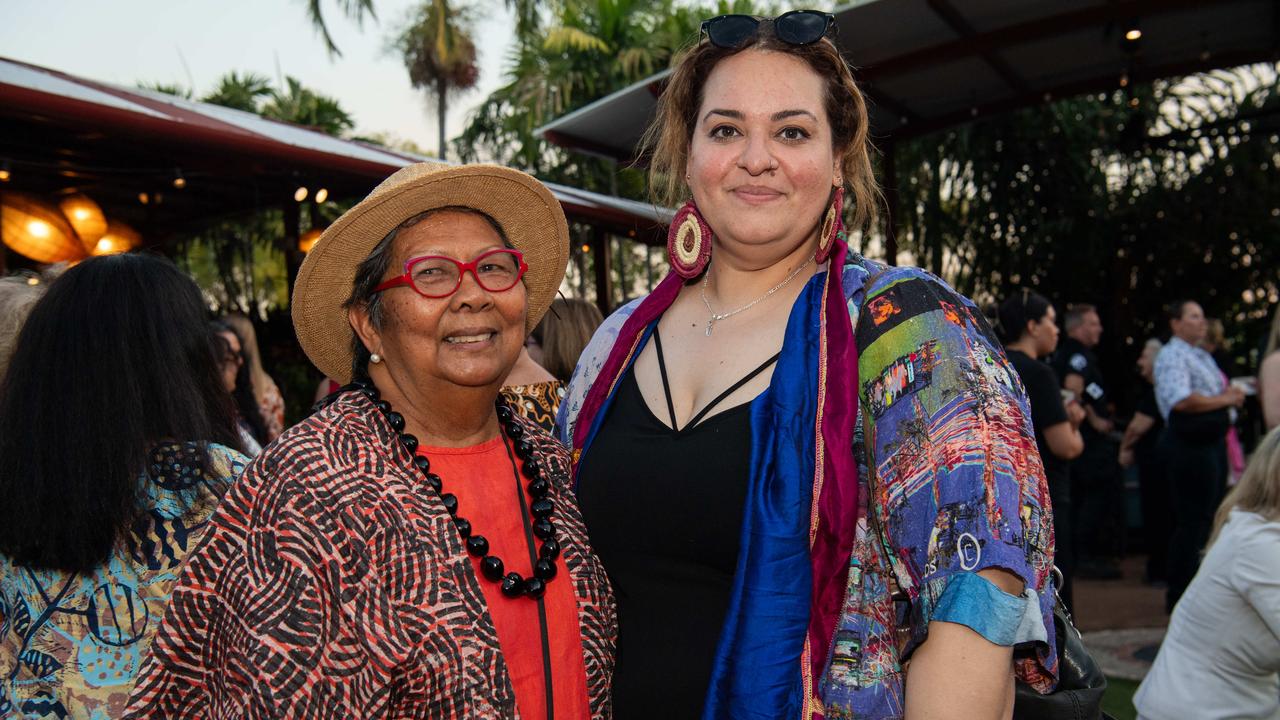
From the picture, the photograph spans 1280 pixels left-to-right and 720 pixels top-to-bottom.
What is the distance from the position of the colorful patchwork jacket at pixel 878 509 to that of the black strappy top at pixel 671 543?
0.07 metres

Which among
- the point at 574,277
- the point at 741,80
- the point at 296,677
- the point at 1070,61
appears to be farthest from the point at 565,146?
the point at 574,277

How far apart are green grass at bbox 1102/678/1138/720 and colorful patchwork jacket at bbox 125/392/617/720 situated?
434 centimetres

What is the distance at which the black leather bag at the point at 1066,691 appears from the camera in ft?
5.36

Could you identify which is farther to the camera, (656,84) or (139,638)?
(656,84)

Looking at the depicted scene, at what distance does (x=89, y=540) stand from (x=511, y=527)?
0.93 meters

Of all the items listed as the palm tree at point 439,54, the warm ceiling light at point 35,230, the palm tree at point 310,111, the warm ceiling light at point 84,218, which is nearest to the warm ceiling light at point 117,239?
the warm ceiling light at point 84,218

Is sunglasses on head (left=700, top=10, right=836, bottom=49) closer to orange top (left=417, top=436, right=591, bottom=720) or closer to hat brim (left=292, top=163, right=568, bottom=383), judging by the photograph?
hat brim (left=292, top=163, right=568, bottom=383)

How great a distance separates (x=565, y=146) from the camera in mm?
7316

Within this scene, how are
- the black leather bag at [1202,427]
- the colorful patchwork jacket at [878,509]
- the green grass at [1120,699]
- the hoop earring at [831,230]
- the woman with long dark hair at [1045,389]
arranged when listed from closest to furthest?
the colorful patchwork jacket at [878,509] → the hoop earring at [831,230] → the green grass at [1120,699] → the woman with long dark hair at [1045,389] → the black leather bag at [1202,427]

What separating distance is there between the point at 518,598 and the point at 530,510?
0.21m

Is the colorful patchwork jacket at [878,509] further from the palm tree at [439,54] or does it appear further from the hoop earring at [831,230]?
the palm tree at [439,54]

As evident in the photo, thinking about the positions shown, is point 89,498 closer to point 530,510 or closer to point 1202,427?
point 530,510

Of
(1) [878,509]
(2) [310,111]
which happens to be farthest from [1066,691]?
(2) [310,111]

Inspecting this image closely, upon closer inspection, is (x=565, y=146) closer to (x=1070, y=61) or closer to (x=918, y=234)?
(x=1070, y=61)
